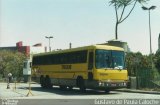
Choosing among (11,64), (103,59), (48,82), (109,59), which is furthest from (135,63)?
(11,64)

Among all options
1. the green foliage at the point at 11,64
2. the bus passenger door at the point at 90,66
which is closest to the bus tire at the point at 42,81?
the bus passenger door at the point at 90,66

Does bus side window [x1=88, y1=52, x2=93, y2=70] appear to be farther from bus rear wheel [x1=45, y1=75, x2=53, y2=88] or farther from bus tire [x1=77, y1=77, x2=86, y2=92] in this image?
bus rear wheel [x1=45, y1=75, x2=53, y2=88]

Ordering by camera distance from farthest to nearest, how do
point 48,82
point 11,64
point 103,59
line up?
1. point 11,64
2. point 48,82
3. point 103,59

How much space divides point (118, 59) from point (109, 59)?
808 mm

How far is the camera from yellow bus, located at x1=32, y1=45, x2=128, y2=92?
28.5 metres

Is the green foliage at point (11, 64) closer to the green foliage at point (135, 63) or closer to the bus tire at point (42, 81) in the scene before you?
the green foliage at point (135, 63)

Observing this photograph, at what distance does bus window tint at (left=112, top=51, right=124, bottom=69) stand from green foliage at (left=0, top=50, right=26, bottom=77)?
46.1 metres

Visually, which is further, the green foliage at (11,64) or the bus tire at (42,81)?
the green foliage at (11,64)

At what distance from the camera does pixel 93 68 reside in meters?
28.6

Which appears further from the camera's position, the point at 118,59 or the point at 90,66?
the point at 118,59

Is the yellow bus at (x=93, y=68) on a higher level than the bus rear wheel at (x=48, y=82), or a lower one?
higher

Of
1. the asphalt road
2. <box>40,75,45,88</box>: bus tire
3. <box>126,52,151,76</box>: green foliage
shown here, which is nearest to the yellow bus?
the asphalt road

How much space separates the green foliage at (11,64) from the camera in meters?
76.9

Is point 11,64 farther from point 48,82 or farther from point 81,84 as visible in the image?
point 81,84
